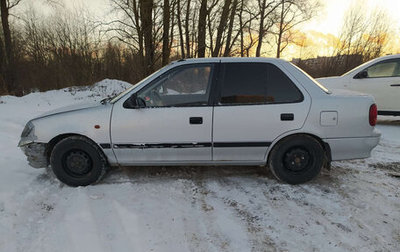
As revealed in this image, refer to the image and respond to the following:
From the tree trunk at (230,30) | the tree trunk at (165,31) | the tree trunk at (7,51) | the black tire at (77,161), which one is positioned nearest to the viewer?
the black tire at (77,161)

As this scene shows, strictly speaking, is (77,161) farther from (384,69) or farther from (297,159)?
(384,69)

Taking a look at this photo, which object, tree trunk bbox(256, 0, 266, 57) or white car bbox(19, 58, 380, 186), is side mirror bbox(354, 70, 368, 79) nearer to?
white car bbox(19, 58, 380, 186)

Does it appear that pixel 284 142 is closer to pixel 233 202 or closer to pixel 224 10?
pixel 233 202

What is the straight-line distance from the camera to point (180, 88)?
9.85ft

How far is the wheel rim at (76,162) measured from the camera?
2.91 m

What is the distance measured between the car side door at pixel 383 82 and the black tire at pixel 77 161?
688cm

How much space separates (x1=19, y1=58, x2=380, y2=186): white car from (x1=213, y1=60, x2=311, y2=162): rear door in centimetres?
1

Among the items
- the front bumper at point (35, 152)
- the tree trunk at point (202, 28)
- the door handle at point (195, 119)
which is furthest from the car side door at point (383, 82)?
the tree trunk at point (202, 28)

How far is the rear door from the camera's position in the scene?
2.76 meters

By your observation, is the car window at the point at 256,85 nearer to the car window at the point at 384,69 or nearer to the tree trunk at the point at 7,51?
the car window at the point at 384,69

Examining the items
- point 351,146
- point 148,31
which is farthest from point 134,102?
point 148,31

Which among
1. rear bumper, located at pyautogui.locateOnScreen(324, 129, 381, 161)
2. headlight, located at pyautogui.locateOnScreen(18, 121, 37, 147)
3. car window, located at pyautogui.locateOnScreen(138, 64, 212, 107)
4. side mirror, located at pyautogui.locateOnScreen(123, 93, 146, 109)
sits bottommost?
rear bumper, located at pyautogui.locateOnScreen(324, 129, 381, 161)

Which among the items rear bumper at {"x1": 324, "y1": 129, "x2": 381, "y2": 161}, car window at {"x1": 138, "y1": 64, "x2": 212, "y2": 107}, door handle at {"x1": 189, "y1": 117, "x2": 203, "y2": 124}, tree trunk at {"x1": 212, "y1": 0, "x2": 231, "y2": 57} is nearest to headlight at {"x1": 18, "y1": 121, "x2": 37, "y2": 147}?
car window at {"x1": 138, "y1": 64, "x2": 212, "y2": 107}

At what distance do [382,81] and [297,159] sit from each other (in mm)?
4996
